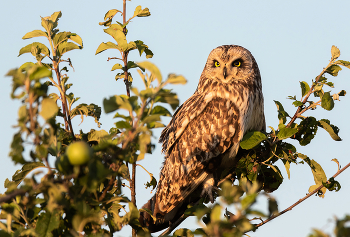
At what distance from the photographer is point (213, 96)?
5609mm

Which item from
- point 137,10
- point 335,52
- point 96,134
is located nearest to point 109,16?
point 137,10

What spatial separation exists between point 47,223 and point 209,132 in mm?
3257

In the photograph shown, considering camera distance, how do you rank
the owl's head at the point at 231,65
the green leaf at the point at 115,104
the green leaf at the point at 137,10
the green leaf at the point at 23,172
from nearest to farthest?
the green leaf at the point at 115,104, the green leaf at the point at 23,172, the green leaf at the point at 137,10, the owl's head at the point at 231,65

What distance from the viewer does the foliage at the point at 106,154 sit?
175 cm

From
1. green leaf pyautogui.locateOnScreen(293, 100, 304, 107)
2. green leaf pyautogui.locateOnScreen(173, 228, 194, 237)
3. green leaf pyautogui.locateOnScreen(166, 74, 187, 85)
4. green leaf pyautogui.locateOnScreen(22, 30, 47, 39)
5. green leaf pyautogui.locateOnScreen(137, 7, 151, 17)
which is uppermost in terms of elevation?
green leaf pyautogui.locateOnScreen(137, 7, 151, 17)

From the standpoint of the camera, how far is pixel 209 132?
17.5ft

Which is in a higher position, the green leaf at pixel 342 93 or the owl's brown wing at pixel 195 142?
the green leaf at pixel 342 93

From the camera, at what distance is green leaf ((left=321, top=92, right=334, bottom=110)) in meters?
3.61

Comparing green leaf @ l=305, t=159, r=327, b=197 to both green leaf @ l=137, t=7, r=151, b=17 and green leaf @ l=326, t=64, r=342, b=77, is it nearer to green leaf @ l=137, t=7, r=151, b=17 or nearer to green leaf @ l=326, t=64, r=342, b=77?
green leaf @ l=326, t=64, r=342, b=77

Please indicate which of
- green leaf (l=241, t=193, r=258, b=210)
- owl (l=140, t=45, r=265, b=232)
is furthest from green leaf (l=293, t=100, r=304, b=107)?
green leaf (l=241, t=193, r=258, b=210)

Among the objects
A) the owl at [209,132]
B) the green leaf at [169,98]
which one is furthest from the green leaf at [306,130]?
the green leaf at [169,98]

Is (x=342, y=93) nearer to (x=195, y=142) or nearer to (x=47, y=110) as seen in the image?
(x=195, y=142)

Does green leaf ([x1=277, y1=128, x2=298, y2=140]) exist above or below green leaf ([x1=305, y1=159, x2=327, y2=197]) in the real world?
above

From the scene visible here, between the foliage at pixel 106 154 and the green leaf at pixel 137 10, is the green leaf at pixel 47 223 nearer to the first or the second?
the foliage at pixel 106 154
